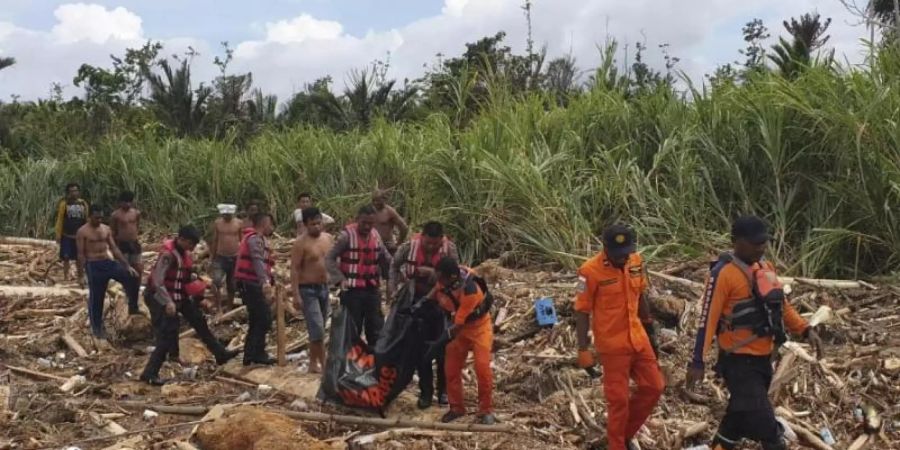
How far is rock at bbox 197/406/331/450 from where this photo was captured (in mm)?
5234

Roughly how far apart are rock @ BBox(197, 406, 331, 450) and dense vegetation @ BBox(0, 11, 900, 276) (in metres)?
4.69

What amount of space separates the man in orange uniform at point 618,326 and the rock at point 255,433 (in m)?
1.75

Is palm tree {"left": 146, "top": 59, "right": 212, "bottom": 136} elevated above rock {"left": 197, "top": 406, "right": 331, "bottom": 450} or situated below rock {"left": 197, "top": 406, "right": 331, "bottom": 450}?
above

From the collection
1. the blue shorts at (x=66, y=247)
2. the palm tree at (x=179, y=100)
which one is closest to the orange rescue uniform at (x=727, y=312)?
the blue shorts at (x=66, y=247)

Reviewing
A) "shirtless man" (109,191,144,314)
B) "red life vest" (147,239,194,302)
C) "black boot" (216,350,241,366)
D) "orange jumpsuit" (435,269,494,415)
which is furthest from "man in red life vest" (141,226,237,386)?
"shirtless man" (109,191,144,314)

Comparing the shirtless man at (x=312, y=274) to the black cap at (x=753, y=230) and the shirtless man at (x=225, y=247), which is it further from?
the black cap at (x=753, y=230)

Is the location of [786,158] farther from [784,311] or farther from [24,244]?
[24,244]

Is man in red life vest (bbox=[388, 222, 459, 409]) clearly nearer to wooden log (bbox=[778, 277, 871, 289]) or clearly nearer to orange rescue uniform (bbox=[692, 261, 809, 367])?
orange rescue uniform (bbox=[692, 261, 809, 367])

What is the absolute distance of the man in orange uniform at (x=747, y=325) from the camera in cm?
440

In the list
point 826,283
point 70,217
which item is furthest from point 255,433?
point 70,217

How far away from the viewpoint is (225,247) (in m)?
10.1

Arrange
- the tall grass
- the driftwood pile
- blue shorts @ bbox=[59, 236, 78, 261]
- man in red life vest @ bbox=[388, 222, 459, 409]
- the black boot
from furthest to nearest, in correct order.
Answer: blue shorts @ bbox=[59, 236, 78, 261], the tall grass, the black boot, man in red life vest @ bbox=[388, 222, 459, 409], the driftwood pile

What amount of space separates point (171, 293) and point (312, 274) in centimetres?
126

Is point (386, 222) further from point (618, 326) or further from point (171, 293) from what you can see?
point (618, 326)
